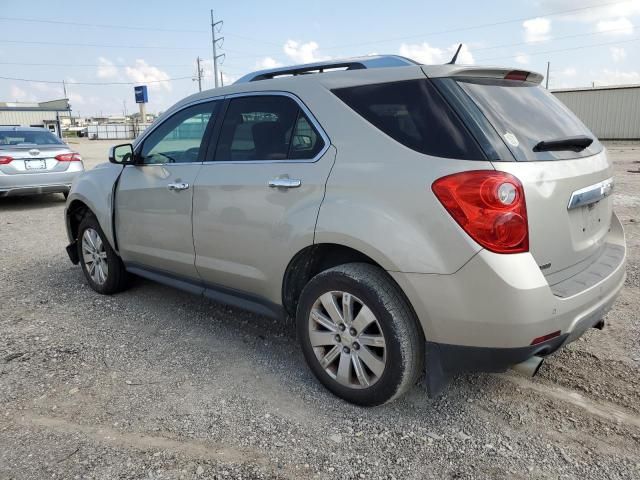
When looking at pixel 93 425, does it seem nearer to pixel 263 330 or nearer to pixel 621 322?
pixel 263 330

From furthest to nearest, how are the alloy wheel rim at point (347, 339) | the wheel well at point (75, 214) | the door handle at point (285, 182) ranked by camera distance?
1. the wheel well at point (75, 214)
2. the door handle at point (285, 182)
3. the alloy wheel rim at point (347, 339)

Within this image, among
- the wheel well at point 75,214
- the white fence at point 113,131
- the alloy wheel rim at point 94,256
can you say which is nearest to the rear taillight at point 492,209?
the alloy wheel rim at point 94,256

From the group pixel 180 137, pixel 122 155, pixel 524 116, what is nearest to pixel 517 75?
pixel 524 116

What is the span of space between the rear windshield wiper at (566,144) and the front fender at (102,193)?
10.9 feet

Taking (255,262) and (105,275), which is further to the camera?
(105,275)

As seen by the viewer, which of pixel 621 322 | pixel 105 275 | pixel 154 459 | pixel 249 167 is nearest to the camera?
pixel 154 459

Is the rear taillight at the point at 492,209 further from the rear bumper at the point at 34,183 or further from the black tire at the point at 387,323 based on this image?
the rear bumper at the point at 34,183

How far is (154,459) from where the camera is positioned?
2.52 meters

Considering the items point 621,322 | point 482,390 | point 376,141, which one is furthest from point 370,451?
point 621,322

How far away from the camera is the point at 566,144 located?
269 cm

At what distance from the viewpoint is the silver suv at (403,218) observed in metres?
2.36

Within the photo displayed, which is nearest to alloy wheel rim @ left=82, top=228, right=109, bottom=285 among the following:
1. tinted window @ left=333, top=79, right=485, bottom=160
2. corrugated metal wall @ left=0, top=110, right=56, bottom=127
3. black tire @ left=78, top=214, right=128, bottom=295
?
black tire @ left=78, top=214, right=128, bottom=295

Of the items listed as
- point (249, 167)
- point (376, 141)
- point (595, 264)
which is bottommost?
point (595, 264)

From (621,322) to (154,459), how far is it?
337 centimetres
